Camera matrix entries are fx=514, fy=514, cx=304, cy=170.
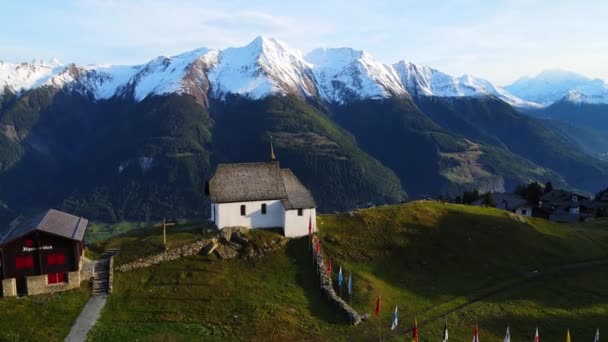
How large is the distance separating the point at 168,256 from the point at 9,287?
17.3 meters

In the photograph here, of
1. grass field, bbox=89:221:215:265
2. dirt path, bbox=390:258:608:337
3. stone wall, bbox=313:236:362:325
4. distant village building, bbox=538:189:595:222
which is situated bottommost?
distant village building, bbox=538:189:595:222

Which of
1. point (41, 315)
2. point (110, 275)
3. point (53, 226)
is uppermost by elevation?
point (53, 226)

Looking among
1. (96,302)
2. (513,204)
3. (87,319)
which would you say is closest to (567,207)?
(513,204)

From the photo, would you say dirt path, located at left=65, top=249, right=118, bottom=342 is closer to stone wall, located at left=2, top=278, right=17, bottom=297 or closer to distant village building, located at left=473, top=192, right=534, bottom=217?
stone wall, located at left=2, top=278, right=17, bottom=297

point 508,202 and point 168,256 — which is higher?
point 168,256

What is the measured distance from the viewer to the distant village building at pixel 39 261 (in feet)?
179

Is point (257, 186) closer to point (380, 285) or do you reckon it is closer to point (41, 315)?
point (380, 285)

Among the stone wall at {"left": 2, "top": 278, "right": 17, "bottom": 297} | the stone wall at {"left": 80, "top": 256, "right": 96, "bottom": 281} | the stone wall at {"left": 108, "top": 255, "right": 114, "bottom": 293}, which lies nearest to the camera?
the stone wall at {"left": 2, "top": 278, "right": 17, "bottom": 297}

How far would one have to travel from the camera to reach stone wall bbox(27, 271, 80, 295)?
55000mm

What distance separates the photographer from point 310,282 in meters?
62.7

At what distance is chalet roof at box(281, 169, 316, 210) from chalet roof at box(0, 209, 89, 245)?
26450 mm

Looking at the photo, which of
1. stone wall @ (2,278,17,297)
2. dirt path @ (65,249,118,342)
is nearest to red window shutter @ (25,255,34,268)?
stone wall @ (2,278,17,297)

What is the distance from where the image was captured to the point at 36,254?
55.3m

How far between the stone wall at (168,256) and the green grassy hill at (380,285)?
1030 millimetres
